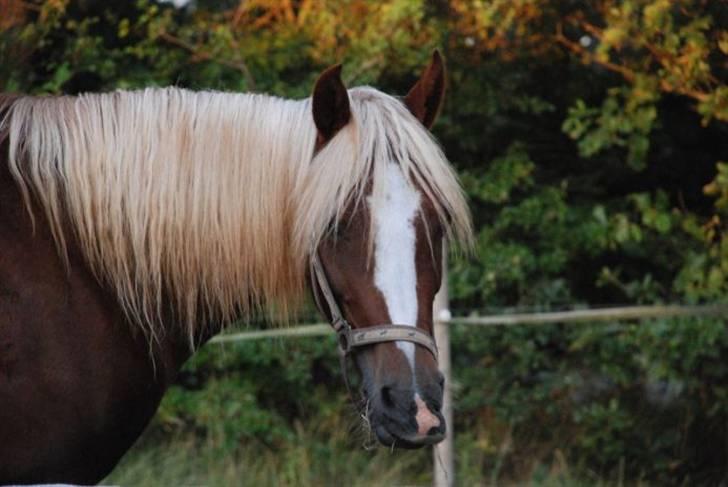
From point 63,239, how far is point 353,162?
70 cm

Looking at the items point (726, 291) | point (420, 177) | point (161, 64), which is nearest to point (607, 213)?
point (726, 291)

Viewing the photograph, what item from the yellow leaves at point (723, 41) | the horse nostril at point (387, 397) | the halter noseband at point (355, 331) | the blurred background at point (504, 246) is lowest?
the blurred background at point (504, 246)

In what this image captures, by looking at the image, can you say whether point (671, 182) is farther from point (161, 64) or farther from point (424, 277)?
point (424, 277)

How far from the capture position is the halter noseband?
9.33 feet

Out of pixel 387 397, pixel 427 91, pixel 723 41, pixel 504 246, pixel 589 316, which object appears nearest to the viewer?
pixel 387 397

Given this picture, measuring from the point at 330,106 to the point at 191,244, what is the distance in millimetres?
475

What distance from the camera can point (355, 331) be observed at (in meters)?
2.92

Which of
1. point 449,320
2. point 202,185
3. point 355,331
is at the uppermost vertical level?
point 202,185

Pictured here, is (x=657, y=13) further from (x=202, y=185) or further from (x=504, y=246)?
(x=202, y=185)

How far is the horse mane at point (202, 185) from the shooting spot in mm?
3004

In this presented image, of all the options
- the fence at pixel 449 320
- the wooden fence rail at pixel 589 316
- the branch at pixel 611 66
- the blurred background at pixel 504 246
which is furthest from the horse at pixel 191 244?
the blurred background at pixel 504 246

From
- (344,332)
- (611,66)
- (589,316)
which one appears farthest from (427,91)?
(611,66)

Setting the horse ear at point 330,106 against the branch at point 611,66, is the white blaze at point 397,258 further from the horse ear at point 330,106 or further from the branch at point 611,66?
the branch at point 611,66

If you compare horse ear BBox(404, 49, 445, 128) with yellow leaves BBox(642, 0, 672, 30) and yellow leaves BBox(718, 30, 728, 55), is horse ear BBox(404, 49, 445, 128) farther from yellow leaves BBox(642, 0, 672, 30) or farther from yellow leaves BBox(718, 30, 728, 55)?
yellow leaves BBox(642, 0, 672, 30)
